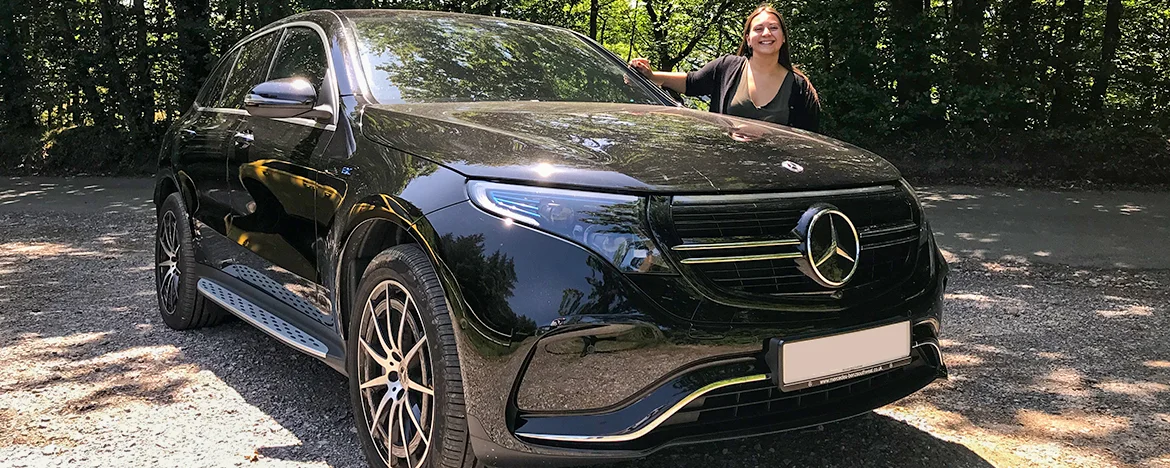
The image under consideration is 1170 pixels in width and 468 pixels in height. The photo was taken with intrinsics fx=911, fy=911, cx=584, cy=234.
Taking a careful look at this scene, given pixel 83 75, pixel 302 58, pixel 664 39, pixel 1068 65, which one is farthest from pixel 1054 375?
pixel 664 39

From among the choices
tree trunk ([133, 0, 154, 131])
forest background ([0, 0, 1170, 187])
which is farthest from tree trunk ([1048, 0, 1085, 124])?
tree trunk ([133, 0, 154, 131])

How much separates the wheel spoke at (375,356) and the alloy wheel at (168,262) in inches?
86.1

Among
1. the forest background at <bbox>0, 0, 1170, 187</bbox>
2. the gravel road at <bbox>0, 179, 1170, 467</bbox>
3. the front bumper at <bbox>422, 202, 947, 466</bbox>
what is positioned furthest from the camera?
the forest background at <bbox>0, 0, 1170, 187</bbox>

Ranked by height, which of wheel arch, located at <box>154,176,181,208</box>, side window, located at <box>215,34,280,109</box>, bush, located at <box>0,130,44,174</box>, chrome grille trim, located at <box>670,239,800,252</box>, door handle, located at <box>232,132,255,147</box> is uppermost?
side window, located at <box>215,34,280,109</box>

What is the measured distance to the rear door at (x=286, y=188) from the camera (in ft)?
10.4

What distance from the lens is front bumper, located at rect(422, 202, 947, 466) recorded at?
7.20 ft

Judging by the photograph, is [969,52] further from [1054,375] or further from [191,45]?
[191,45]

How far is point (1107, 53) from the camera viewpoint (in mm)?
11305

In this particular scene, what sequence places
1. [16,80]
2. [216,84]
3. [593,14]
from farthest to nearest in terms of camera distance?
[593,14]
[16,80]
[216,84]

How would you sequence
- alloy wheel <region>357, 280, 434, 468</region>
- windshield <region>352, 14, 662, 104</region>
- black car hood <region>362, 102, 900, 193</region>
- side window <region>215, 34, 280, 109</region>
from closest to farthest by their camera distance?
1. black car hood <region>362, 102, 900, 193</region>
2. alloy wheel <region>357, 280, 434, 468</region>
3. windshield <region>352, 14, 662, 104</region>
4. side window <region>215, 34, 280, 109</region>

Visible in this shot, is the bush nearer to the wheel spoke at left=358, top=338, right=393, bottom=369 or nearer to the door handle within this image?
the door handle

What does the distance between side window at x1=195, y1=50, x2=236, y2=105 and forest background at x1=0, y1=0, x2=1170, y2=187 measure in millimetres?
8048

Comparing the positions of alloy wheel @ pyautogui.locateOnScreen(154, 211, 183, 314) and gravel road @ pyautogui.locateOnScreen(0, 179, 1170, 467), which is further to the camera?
alloy wheel @ pyautogui.locateOnScreen(154, 211, 183, 314)

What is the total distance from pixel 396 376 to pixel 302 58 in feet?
5.66
